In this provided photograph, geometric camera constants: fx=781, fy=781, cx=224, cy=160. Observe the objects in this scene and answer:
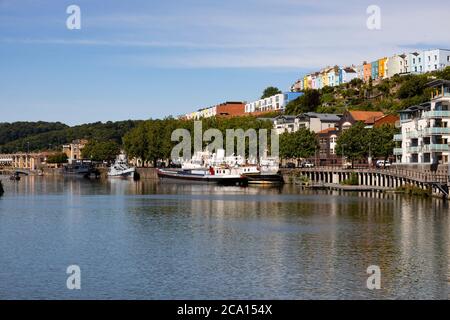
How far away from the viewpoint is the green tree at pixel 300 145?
14412 cm

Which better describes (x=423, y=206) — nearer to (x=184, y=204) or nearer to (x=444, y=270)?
(x=184, y=204)

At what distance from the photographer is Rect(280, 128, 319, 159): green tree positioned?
473 ft

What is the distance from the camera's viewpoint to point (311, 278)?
36.7 m

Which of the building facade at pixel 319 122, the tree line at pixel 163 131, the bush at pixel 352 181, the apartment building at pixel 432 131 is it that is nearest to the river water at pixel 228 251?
the apartment building at pixel 432 131

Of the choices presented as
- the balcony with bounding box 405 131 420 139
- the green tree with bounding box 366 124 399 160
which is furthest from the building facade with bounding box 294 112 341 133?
the balcony with bounding box 405 131 420 139

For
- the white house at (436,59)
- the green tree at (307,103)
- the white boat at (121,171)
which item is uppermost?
the white house at (436,59)

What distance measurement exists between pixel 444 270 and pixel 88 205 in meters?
49.0

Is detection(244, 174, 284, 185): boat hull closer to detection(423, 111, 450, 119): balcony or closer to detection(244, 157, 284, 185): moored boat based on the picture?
detection(244, 157, 284, 185): moored boat

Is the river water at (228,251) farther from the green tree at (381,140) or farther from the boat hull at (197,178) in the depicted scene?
the boat hull at (197,178)

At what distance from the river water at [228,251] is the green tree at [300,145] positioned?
68.9 m

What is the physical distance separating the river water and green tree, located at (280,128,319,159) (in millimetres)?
68900

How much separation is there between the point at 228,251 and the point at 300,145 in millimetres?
100605

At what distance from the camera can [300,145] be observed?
14425 centimetres
